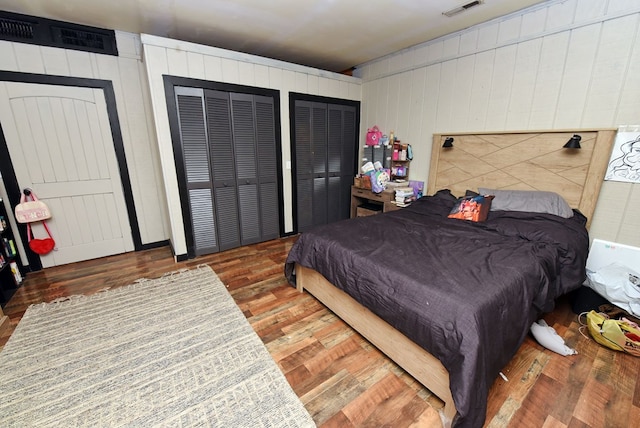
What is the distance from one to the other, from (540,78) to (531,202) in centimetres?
118

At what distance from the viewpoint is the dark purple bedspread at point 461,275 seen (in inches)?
48.1

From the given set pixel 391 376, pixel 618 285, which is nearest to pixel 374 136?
pixel 618 285

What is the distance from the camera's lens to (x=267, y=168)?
359 cm

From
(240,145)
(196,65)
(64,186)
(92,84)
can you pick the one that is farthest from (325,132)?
(64,186)

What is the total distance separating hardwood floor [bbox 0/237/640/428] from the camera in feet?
4.46

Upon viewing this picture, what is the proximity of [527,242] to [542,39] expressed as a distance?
1.93 metres

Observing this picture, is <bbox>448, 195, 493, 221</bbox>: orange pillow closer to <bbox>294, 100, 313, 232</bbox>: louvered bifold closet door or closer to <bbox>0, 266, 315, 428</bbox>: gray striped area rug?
<bbox>294, 100, 313, 232</bbox>: louvered bifold closet door

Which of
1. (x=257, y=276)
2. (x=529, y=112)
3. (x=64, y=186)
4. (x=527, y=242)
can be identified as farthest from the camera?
(x=64, y=186)

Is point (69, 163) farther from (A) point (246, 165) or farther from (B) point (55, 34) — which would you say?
(A) point (246, 165)

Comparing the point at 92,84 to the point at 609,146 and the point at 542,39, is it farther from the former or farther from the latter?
the point at 609,146

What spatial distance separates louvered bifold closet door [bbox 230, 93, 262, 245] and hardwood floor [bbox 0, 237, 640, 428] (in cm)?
126

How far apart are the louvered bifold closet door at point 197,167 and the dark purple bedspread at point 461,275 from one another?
1388 mm

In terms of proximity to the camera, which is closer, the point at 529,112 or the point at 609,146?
the point at 609,146

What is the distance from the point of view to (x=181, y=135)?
2.91 meters
